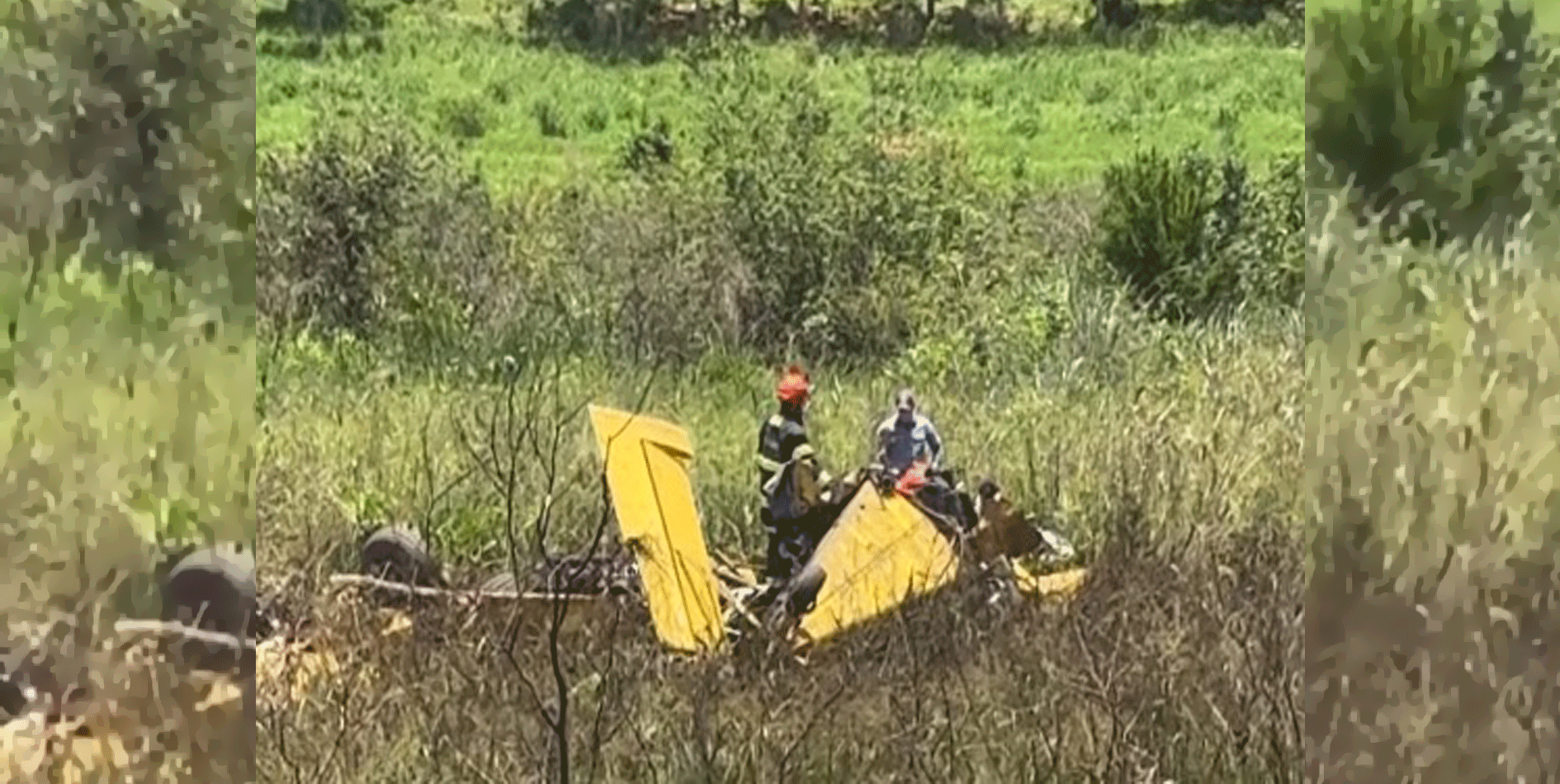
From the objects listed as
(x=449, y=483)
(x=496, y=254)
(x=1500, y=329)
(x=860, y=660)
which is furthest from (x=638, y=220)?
(x=1500, y=329)

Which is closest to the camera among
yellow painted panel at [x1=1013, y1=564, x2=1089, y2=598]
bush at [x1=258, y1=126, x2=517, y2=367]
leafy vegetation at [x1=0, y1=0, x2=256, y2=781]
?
leafy vegetation at [x1=0, y1=0, x2=256, y2=781]

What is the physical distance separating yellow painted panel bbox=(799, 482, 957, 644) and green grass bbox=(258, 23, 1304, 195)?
46 cm

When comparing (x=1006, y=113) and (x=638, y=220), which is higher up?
(x=1006, y=113)

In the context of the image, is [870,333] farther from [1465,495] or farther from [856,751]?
[1465,495]

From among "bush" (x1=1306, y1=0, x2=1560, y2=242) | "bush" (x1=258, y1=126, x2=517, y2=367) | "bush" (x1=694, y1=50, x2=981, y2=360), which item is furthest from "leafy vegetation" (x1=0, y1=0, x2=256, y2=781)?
"bush" (x1=1306, y1=0, x2=1560, y2=242)

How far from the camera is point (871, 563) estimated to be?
2643mm

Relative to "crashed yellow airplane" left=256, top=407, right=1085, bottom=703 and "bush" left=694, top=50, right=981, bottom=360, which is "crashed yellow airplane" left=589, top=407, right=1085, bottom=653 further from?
"bush" left=694, top=50, right=981, bottom=360

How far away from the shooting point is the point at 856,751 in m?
2.58

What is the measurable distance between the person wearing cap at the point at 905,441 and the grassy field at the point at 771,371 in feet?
0.08

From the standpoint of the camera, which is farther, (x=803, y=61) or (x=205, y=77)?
(x=803, y=61)

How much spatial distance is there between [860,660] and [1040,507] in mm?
311

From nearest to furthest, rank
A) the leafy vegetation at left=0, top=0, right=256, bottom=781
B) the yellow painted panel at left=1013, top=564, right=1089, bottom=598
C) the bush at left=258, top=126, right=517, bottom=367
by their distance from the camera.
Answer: the leafy vegetation at left=0, top=0, right=256, bottom=781 < the bush at left=258, top=126, right=517, bottom=367 < the yellow painted panel at left=1013, top=564, right=1089, bottom=598

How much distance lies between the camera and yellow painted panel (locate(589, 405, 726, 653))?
2588 mm

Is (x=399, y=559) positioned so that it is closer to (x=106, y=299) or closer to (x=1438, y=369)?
(x=106, y=299)
